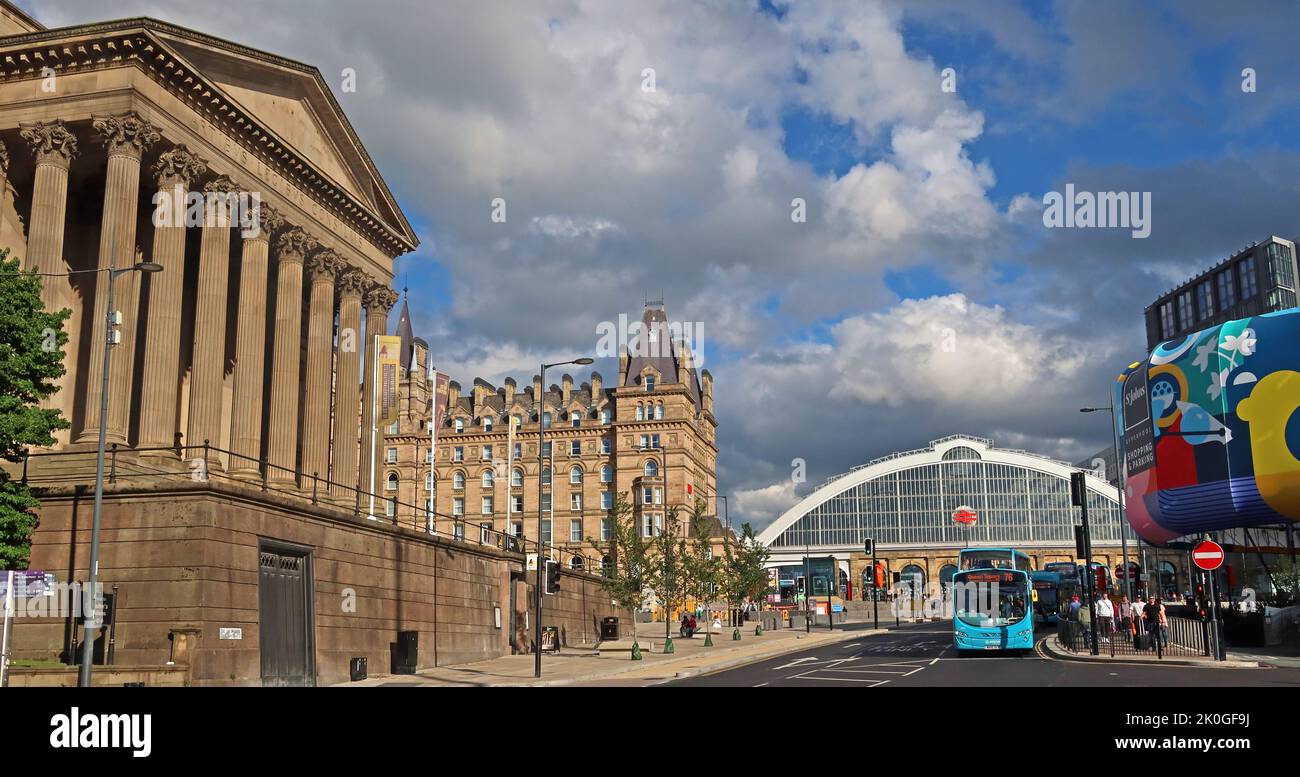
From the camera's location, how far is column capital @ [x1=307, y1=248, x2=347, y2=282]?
142ft

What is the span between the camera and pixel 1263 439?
53812mm

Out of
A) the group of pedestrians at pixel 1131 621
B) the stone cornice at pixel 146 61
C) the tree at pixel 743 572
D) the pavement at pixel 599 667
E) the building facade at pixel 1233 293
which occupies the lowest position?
the pavement at pixel 599 667

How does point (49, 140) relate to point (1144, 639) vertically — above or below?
above

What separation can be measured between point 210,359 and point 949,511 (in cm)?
12188

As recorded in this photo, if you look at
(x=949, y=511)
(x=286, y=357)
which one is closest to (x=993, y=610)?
(x=286, y=357)

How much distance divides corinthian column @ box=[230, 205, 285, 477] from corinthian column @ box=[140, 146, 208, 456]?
3585 mm

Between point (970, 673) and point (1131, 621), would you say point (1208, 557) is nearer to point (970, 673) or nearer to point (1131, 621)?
point (970, 673)

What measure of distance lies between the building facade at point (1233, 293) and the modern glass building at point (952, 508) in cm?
2912

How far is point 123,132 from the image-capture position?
32.1 metres

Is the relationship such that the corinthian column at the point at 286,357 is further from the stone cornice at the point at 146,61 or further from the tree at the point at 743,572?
the tree at the point at 743,572

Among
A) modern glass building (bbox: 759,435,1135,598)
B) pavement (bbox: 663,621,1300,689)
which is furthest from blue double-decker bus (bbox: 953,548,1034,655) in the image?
modern glass building (bbox: 759,435,1135,598)

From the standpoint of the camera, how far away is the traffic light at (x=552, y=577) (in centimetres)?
3512

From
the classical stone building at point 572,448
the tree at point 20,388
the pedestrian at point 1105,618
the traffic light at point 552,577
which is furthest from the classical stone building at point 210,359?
the classical stone building at point 572,448
